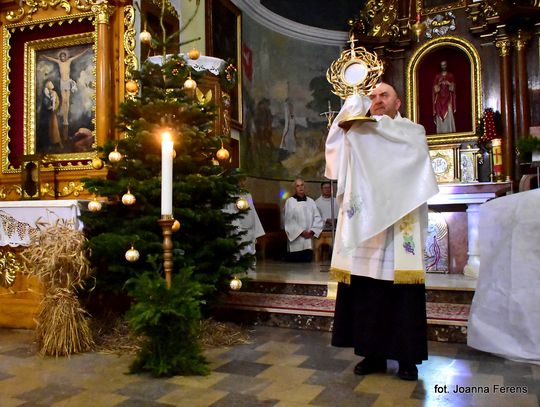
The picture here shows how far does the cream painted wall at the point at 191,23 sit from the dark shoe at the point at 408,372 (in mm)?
5851

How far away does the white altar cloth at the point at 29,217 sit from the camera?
171 inches

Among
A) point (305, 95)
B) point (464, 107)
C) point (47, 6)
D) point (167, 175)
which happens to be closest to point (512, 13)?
point (464, 107)

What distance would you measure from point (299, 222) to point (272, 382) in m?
6.09

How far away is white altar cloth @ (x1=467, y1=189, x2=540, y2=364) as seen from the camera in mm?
3436

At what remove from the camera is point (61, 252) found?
3812 mm

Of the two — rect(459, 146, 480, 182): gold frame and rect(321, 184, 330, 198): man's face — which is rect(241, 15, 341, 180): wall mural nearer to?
rect(321, 184, 330, 198): man's face

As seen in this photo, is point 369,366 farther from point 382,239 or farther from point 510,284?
point 510,284

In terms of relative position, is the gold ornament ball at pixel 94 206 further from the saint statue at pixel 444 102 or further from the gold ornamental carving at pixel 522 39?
the gold ornamental carving at pixel 522 39

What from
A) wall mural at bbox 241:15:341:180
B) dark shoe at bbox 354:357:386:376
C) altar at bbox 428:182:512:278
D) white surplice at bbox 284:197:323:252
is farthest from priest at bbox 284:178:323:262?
dark shoe at bbox 354:357:386:376

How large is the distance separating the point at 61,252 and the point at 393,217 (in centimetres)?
240

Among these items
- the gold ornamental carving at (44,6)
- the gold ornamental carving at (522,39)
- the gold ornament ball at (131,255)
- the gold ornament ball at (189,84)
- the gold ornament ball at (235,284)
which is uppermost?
the gold ornamental carving at (522,39)

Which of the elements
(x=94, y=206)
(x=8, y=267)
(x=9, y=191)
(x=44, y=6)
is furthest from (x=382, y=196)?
(x=44, y=6)

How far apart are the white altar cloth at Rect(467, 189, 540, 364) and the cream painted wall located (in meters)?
5.38

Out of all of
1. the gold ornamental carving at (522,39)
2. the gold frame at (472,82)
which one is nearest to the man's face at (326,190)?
the gold frame at (472,82)
